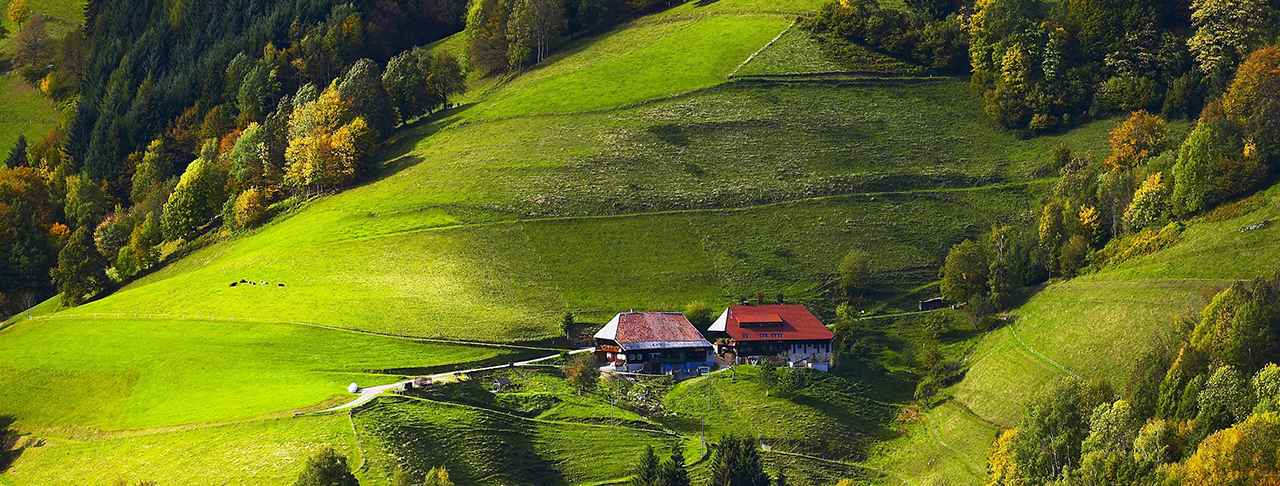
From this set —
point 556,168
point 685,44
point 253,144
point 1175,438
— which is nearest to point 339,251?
point 556,168

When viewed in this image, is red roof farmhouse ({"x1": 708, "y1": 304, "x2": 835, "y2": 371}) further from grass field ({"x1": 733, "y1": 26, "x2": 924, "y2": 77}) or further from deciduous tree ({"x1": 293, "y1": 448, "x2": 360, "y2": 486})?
grass field ({"x1": 733, "y1": 26, "x2": 924, "y2": 77})

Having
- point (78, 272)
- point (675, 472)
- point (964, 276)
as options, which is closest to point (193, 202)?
point (78, 272)

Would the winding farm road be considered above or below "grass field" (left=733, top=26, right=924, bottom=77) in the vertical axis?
below

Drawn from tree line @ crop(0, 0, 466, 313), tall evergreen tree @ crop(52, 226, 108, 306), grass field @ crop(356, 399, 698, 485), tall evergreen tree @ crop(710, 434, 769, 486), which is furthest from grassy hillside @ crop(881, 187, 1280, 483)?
tall evergreen tree @ crop(52, 226, 108, 306)

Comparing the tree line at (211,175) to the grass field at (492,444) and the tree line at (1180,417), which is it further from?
the tree line at (1180,417)

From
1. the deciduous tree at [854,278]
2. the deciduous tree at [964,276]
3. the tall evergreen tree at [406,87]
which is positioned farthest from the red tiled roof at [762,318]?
the tall evergreen tree at [406,87]

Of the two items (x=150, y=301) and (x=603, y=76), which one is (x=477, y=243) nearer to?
(x=150, y=301)
